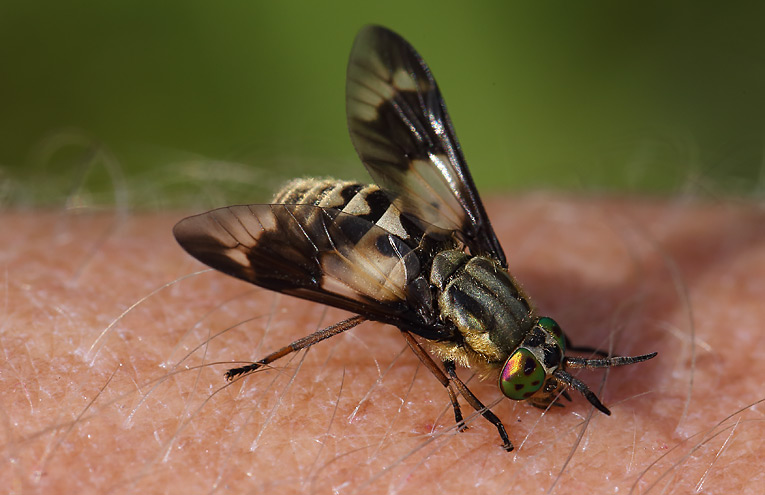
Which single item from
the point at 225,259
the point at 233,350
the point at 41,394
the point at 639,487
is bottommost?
the point at 639,487

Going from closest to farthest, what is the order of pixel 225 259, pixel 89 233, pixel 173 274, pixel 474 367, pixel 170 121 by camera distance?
pixel 225 259 < pixel 474 367 < pixel 173 274 < pixel 89 233 < pixel 170 121

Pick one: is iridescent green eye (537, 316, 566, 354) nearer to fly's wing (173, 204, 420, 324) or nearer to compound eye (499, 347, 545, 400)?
compound eye (499, 347, 545, 400)

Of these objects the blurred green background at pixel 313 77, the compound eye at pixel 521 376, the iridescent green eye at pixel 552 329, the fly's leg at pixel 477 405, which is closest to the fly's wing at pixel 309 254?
the fly's leg at pixel 477 405

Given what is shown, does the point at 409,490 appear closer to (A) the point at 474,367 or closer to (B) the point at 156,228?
(A) the point at 474,367

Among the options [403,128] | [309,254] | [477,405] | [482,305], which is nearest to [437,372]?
[477,405]

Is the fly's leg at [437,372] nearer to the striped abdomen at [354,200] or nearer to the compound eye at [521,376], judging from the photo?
the compound eye at [521,376]

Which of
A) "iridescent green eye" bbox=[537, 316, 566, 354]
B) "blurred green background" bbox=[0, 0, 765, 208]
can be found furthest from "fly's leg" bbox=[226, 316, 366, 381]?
"blurred green background" bbox=[0, 0, 765, 208]

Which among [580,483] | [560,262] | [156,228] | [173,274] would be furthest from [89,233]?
[580,483]

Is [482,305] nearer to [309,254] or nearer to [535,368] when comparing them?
[535,368]
